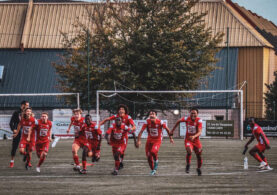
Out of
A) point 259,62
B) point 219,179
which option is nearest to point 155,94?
point 259,62

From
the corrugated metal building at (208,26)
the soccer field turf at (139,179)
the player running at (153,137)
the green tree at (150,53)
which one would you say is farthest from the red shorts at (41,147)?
the corrugated metal building at (208,26)

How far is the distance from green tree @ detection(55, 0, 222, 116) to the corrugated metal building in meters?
10.7

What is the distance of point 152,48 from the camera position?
162ft

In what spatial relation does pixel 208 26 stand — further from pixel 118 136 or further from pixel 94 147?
pixel 118 136

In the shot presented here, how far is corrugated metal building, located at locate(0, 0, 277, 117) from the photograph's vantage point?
204 feet

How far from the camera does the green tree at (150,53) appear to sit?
48.6 m

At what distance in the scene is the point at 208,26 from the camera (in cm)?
6356

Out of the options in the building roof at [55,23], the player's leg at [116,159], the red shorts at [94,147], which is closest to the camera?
the player's leg at [116,159]

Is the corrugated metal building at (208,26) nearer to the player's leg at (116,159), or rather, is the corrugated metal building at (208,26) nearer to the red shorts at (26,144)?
the red shorts at (26,144)

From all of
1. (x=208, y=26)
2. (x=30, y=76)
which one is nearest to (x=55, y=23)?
(x=30, y=76)

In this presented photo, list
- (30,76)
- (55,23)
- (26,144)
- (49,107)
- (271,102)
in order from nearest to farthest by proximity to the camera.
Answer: (26,144)
(271,102)
(49,107)
(30,76)
(55,23)

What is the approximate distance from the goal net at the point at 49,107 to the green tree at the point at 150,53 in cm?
207

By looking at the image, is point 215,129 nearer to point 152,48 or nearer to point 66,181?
point 152,48

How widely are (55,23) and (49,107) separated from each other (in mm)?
11106
